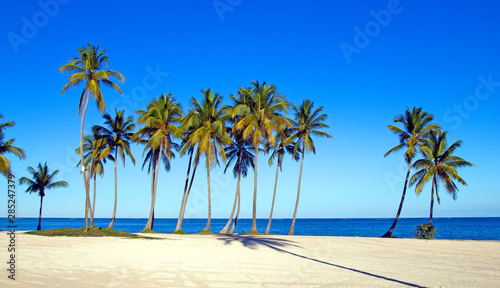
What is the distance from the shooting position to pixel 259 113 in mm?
31672

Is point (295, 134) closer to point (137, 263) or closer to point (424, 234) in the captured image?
point (424, 234)

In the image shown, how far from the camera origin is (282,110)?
107 feet

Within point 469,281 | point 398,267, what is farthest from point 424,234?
point 469,281

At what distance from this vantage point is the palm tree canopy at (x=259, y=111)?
31.0m

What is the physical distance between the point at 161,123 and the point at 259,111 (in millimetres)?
9680

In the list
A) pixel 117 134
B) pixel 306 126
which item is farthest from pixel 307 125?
pixel 117 134

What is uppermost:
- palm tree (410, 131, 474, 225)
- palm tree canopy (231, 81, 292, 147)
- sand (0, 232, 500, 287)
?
palm tree canopy (231, 81, 292, 147)

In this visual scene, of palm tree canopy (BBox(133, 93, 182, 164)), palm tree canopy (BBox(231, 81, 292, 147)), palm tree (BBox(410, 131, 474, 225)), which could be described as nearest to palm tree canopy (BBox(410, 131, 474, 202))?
palm tree (BBox(410, 131, 474, 225))

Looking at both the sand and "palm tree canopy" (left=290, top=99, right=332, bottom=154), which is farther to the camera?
"palm tree canopy" (left=290, top=99, right=332, bottom=154)

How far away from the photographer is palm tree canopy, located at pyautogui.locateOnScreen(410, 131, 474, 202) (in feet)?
97.0

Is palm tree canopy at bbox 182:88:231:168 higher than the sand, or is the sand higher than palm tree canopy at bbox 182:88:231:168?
palm tree canopy at bbox 182:88:231:168

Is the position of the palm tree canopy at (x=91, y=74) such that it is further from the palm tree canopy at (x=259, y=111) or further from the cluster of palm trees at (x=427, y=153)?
the cluster of palm trees at (x=427, y=153)

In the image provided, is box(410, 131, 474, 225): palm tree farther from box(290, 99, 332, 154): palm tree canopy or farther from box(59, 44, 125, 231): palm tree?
box(59, 44, 125, 231): palm tree

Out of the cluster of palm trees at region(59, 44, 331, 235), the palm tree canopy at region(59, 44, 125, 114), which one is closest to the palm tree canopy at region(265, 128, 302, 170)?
the cluster of palm trees at region(59, 44, 331, 235)
